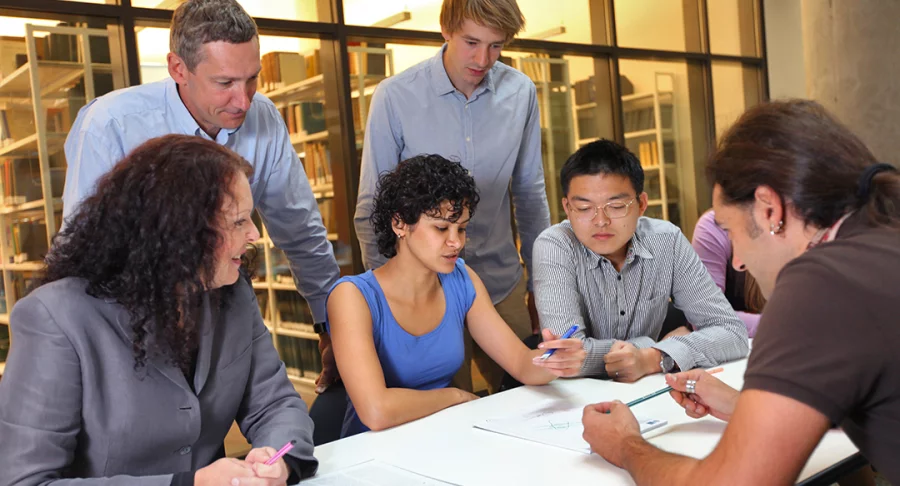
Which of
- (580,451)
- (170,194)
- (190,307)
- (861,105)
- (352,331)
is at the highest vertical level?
(861,105)

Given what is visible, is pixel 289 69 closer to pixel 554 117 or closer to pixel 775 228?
pixel 554 117

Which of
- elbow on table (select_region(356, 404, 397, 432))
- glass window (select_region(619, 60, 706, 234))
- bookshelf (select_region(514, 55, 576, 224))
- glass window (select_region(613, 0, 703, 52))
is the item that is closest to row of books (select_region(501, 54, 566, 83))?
bookshelf (select_region(514, 55, 576, 224))

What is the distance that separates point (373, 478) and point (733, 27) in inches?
267

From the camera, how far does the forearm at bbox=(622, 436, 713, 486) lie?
3.89 feet

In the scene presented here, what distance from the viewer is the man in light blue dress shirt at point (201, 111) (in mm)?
2021

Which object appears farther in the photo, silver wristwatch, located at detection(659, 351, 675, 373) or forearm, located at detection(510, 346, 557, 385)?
silver wristwatch, located at detection(659, 351, 675, 373)

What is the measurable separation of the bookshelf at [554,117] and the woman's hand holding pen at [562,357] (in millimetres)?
3849

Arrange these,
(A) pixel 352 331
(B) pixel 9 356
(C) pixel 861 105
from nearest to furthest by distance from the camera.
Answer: (B) pixel 9 356 < (A) pixel 352 331 < (C) pixel 861 105

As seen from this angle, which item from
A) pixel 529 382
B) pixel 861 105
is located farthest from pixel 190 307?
pixel 861 105

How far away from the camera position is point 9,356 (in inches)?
52.6

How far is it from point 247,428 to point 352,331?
1.50 feet

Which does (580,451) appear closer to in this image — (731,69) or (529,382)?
(529,382)

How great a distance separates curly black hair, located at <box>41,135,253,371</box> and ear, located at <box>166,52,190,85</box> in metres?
0.67

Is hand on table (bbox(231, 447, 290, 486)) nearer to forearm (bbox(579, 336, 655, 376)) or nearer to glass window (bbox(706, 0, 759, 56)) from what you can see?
forearm (bbox(579, 336, 655, 376))
